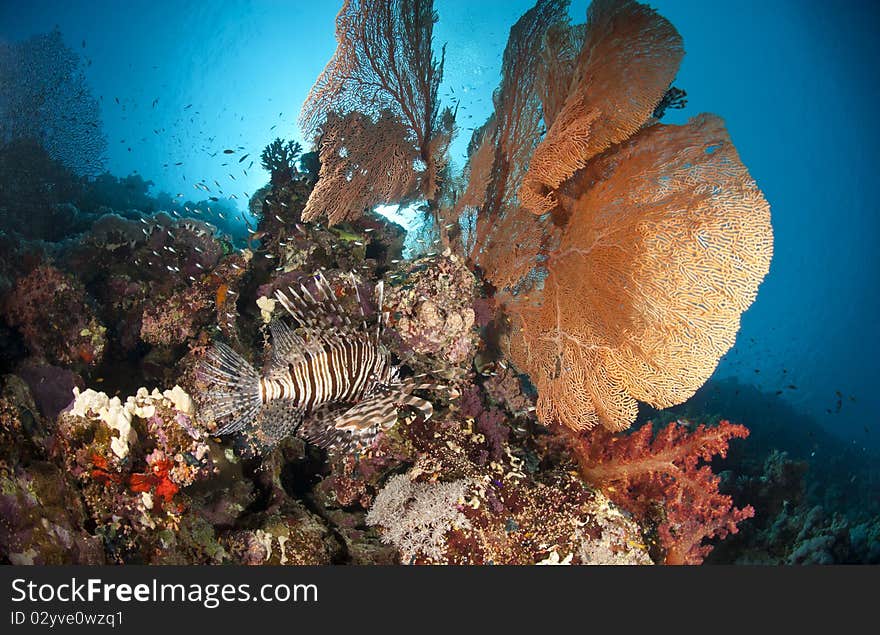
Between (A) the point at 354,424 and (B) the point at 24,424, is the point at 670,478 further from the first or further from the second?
(B) the point at 24,424

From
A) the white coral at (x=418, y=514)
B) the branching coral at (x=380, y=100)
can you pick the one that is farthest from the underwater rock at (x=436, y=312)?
the branching coral at (x=380, y=100)

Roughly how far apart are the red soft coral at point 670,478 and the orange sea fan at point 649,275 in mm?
418

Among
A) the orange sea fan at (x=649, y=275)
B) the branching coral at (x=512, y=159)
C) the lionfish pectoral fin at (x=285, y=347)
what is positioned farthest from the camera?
the branching coral at (x=512, y=159)

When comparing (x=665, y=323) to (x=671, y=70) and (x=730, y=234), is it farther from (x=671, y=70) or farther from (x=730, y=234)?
(x=671, y=70)

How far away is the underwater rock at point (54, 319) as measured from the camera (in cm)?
411

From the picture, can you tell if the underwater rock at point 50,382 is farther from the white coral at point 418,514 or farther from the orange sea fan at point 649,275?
the orange sea fan at point 649,275

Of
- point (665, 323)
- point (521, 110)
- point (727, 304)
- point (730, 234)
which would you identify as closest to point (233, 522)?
point (665, 323)

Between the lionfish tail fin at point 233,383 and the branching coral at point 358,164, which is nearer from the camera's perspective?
the lionfish tail fin at point 233,383

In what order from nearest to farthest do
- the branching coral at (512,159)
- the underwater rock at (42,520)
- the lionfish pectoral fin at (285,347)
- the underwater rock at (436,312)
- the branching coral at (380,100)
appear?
the underwater rock at (42,520)
the lionfish pectoral fin at (285,347)
the underwater rock at (436,312)
the branching coral at (380,100)
the branching coral at (512,159)

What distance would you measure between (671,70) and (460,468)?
150 inches

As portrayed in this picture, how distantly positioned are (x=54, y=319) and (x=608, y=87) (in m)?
5.84

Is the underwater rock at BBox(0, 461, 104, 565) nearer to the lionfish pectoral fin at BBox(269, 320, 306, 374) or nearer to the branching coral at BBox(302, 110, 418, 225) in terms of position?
the lionfish pectoral fin at BBox(269, 320, 306, 374)

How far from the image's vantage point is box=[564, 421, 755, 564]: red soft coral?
362 centimetres

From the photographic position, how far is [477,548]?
109 inches
